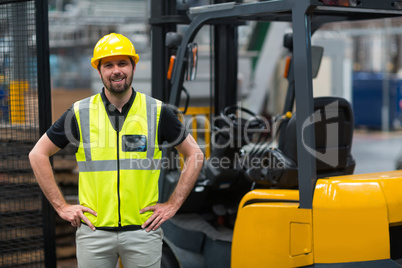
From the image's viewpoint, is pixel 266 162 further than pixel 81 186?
Yes

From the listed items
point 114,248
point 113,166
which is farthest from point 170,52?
→ point 114,248

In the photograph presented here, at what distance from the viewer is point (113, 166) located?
2.89m

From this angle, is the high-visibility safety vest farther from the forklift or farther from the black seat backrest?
the black seat backrest

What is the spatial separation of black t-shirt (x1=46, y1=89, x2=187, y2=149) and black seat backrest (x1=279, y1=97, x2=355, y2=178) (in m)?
0.97

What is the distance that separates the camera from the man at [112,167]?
289cm

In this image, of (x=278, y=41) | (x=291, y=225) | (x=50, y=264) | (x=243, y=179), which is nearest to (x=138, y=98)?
(x=291, y=225)

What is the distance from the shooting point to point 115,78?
290 centimetres

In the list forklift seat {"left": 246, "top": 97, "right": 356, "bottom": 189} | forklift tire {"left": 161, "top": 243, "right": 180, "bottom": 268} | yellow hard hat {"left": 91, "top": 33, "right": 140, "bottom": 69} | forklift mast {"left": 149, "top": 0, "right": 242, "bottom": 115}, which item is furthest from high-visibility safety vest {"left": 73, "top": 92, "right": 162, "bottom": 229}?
forklift mast {"left": 149, "top": 0, "right": 242, "bottom": 115}

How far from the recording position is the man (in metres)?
2.89

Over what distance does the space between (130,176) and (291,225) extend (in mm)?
1013

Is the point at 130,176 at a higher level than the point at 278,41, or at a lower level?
lower

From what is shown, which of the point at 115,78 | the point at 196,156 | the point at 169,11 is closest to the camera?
the point at 115,78

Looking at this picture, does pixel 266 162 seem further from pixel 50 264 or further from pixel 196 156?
pixel 50 264

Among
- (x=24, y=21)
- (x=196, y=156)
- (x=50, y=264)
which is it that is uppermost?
(x=24, y=21)
